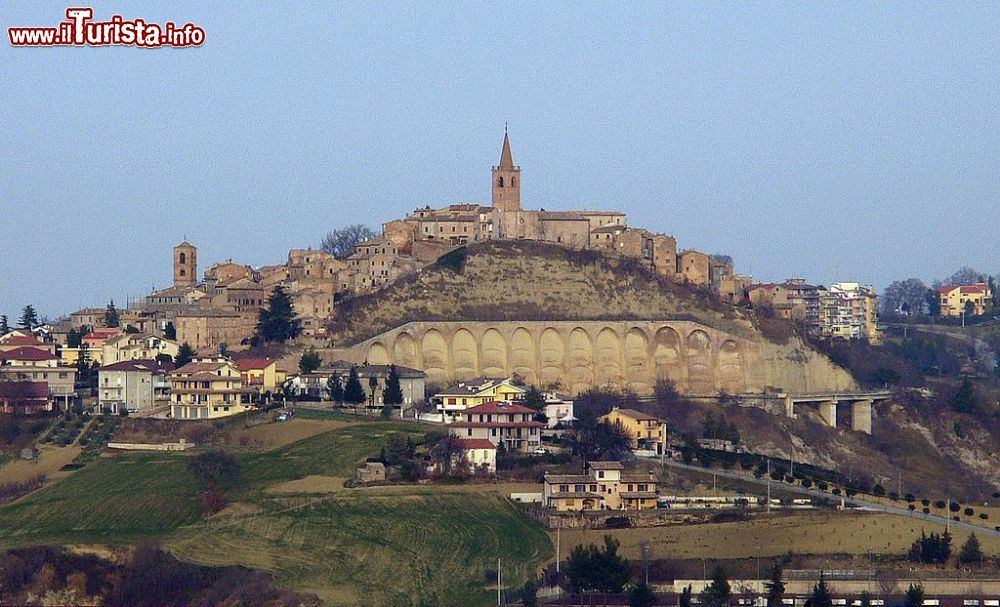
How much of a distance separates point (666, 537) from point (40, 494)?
22604 millimetres

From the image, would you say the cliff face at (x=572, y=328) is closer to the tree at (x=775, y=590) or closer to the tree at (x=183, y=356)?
the tree at (x=183, y=356)

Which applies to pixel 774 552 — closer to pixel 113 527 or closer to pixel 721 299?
pixel 113 527

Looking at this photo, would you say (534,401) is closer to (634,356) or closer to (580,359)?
(580,359)

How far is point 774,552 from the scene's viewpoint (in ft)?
213

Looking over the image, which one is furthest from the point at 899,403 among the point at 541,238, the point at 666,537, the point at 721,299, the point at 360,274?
the point at 666,537

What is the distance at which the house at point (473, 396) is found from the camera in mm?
84812

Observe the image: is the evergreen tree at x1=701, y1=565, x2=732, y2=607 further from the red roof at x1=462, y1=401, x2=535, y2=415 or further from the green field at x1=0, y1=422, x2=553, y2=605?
the red roof at x1=462, y1=401, x2=535, y2=415

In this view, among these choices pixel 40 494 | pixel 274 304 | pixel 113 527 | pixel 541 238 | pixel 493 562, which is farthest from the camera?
pixel 541 238

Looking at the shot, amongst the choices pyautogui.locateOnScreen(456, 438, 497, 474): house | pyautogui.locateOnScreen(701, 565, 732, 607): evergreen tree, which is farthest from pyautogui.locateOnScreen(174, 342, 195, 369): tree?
pyautogui.locateOnScreen(701, 565, 732, 607): evergreen tree

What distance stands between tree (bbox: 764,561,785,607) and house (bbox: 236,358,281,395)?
31.1 metres

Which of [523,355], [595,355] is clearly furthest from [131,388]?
[595,355]

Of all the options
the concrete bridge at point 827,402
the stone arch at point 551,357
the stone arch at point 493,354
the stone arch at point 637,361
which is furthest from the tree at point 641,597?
the stone arch at point 637,361

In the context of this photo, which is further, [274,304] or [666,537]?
[274,304]

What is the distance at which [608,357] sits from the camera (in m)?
109
